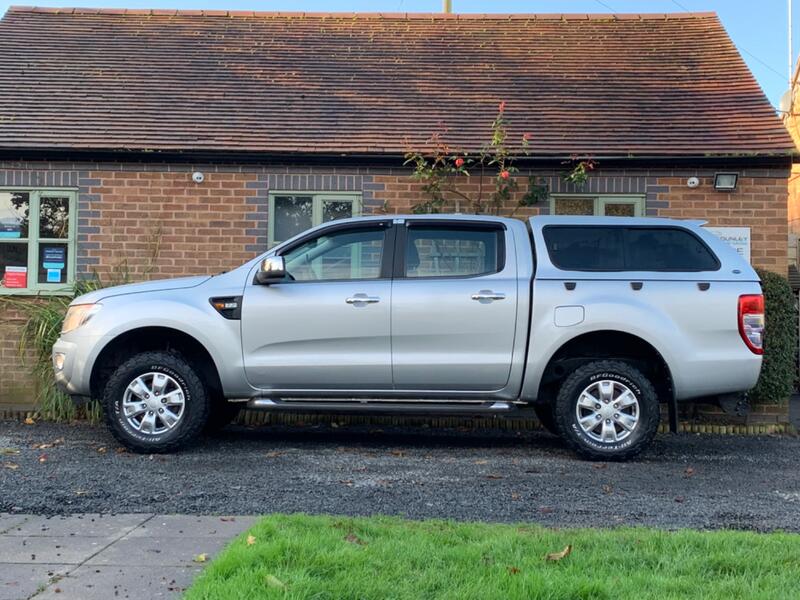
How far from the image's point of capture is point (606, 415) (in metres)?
6.50

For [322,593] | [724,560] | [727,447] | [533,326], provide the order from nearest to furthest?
[322,593], [724,560], [533,326], [727,447]

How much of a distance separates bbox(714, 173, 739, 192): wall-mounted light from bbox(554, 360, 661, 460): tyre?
360cm

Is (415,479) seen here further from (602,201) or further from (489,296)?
(602,201)

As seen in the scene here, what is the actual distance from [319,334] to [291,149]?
3335 millimetres

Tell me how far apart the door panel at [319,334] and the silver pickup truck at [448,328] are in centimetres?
1

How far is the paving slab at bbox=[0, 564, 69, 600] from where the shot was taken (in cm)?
355

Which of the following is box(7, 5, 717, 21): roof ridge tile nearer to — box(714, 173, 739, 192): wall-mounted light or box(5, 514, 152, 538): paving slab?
box(714, 173, 739, 192): wall-mounted light

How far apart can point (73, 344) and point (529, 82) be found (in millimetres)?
6660

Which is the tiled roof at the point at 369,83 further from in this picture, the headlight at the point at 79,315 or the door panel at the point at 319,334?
the door panel at the point at 319,334

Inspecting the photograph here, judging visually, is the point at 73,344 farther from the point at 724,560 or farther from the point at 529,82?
the point at 529,82

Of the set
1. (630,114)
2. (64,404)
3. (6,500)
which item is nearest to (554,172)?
(630,114)

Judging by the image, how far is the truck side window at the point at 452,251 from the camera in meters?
6.75

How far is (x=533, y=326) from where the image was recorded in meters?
6.55

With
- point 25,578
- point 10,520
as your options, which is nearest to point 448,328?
point 10,520
